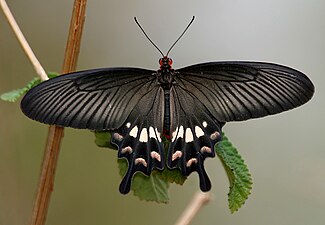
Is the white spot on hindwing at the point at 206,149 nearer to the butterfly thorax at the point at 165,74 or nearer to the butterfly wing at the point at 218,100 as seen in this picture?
the butterfly wing at the point at 218,100

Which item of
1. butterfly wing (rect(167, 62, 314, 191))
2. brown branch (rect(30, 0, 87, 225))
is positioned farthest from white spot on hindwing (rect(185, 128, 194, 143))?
brown branch (rect(30, 0, 87, 225))

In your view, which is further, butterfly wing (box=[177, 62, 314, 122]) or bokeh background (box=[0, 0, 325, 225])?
bokeh background (box=[0, 0, 325, 225])

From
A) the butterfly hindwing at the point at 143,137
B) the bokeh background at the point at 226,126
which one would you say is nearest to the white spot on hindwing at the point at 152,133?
the butterfly hindwing at the point at 143,137

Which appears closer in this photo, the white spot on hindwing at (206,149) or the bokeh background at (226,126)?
the white spot on hindwing at (206,149)

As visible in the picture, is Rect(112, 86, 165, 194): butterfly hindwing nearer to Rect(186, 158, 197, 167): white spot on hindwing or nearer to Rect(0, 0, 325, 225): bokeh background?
Rect(186, 158, 197, 167): white spot on hindwing

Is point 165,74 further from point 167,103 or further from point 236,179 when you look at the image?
point 236,179

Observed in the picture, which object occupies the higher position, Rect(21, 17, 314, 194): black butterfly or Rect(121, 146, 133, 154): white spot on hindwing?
Rect(21, 17, 314, 194): black butterfly
